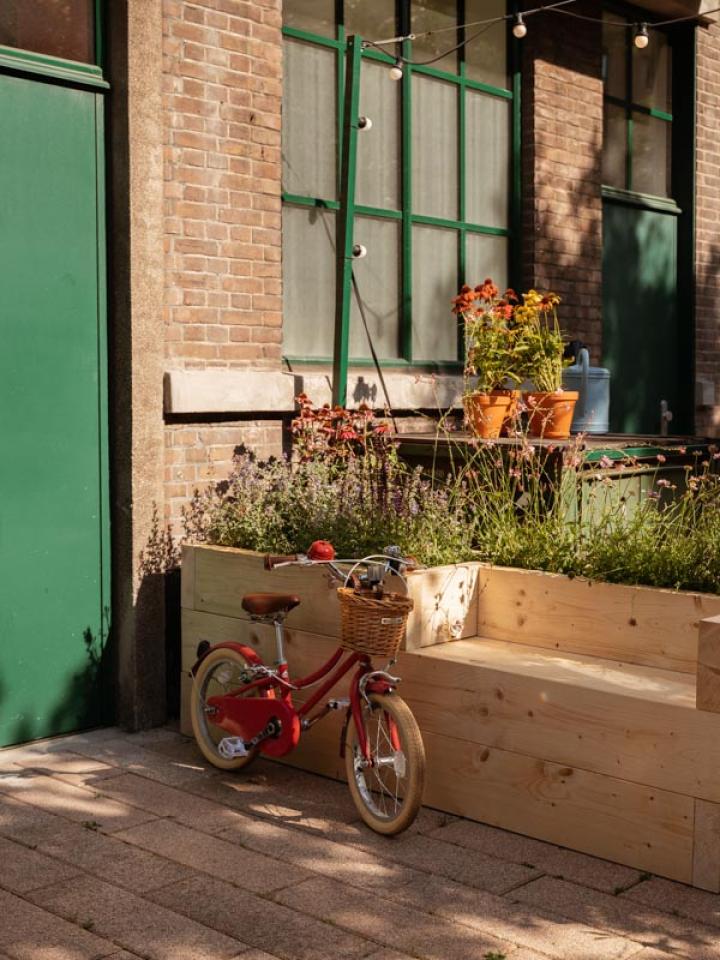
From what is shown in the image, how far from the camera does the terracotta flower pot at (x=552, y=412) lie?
280 inches

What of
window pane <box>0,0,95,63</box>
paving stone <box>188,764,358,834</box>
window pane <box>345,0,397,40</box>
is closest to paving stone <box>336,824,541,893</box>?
paving stone <box>188,764,358,834</box>

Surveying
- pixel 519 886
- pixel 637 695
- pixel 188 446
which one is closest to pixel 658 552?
pixel 637 695

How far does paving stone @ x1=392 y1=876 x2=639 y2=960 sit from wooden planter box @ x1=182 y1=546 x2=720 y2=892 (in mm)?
574

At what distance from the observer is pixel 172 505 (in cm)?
621

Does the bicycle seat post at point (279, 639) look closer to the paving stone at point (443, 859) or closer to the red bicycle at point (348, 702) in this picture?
the red bicycle at point (348, 702)

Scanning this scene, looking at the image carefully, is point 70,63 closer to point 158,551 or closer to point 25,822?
point 158,551

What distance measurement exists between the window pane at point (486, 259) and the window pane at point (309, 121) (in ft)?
4.13

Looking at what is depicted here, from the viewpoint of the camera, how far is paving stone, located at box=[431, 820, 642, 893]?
4.34 metres

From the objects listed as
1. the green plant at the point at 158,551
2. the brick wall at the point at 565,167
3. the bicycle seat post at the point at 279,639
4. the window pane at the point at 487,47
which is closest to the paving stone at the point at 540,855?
the bicycle seat post at the point at 279,639

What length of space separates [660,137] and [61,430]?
586 centimetres

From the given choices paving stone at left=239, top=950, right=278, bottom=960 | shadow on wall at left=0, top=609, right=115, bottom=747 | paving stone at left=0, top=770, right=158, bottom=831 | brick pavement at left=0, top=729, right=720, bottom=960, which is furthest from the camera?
shadow on wall at left=0, top=609, right=115, bottom=747

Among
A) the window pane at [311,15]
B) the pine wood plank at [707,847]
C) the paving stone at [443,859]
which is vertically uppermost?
the window pane at [311,15]

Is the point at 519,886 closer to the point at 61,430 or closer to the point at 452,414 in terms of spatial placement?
the point at 61,430

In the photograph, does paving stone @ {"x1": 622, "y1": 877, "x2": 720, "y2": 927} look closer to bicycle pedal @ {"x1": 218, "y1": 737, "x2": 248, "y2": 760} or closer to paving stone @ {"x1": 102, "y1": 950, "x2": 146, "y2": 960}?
paving stone @ {"x1": 102, "y1": 950, "x2": 146, "y2": 960}
